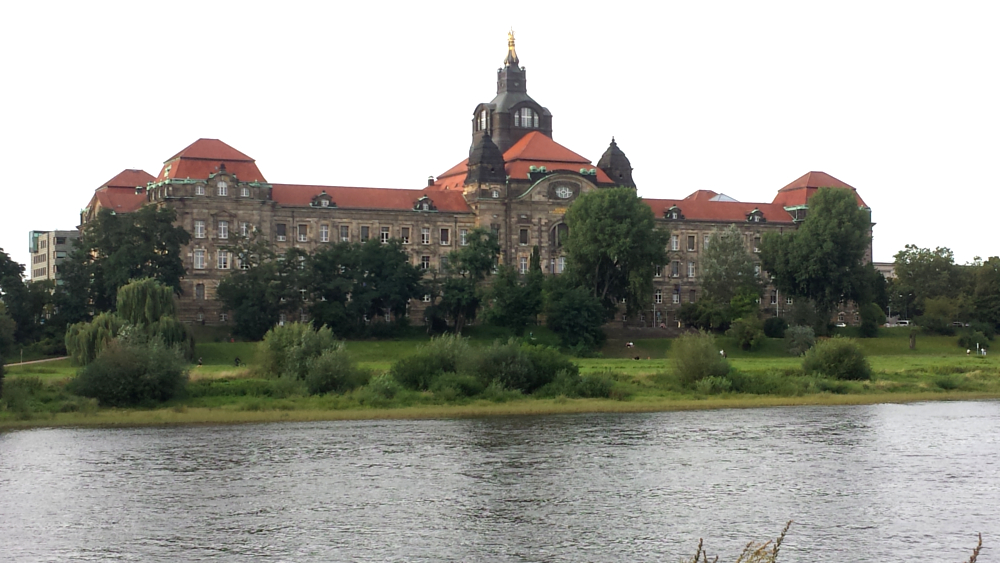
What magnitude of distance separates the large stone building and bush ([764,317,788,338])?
48.2ft

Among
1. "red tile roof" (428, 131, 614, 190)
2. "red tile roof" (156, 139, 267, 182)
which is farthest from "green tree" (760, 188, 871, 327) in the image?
"red tile roof" (156, 139, 267, 182)

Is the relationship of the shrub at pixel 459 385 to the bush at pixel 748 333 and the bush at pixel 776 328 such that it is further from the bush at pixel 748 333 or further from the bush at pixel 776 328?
the bush at pixel 776 328

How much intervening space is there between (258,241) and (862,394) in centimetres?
5584

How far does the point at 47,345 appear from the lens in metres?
95.6

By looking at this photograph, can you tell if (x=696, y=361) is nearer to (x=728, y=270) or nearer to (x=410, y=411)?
(x=410, y=411)

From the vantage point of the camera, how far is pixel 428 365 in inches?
2758

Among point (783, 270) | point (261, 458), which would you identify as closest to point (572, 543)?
point (261, 458)

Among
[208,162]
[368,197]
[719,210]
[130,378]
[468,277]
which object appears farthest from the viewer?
[719,210]

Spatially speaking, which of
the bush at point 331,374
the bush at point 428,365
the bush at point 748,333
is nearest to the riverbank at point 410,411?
the bush at point 331,374

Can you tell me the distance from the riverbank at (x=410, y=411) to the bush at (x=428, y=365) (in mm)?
4421

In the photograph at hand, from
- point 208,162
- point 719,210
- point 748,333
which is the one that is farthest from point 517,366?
point 719,210

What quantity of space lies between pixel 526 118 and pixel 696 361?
68.8 meters

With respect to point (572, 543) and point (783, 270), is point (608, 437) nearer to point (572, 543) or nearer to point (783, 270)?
point (572, 543)

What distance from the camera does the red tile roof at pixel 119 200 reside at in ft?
384
